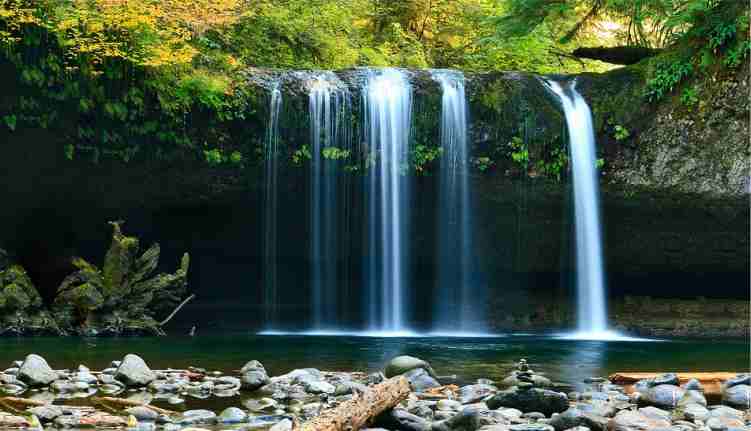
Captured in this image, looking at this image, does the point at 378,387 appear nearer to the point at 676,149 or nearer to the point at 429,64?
the point at 676,149

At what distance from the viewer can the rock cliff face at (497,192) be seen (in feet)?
51.6

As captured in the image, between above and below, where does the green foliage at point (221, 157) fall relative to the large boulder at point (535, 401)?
above

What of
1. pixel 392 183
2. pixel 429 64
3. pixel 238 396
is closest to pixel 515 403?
pixel 238 396

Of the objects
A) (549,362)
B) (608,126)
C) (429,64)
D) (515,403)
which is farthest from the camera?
(429,64)

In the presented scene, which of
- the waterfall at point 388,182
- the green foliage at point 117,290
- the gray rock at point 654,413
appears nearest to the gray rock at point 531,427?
the gray rock at point 654,413

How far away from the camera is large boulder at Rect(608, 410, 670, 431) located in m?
6.15

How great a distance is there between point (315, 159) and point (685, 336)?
7898 mm

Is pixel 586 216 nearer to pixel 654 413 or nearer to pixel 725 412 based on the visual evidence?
pixel 725 412

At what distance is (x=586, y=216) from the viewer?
16.5 metres

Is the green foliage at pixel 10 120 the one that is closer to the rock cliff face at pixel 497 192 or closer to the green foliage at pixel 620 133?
the rock cliff face at pixel 497 192

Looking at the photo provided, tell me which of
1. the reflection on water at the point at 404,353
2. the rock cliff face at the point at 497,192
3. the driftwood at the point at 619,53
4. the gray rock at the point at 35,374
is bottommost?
the reflection on water at the point at 404,353

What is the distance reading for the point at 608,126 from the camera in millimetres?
16422

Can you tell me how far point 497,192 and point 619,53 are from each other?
421 centimetres

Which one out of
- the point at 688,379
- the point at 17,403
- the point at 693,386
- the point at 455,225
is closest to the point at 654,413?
the point at 693,386
